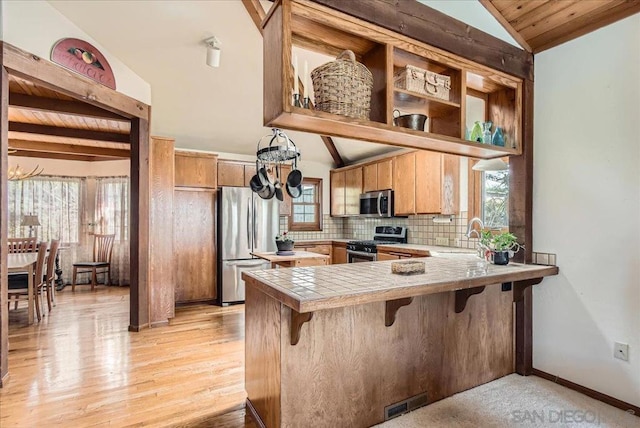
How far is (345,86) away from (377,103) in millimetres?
337

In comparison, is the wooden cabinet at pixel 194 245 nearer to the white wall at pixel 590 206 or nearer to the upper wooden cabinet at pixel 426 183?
the upper wooden cabinet at pixel 426 183

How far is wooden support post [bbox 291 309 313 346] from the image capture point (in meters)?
1.62

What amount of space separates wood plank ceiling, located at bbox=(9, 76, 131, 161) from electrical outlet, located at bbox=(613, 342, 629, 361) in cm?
482

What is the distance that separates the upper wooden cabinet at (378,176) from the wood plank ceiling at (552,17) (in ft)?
8.43

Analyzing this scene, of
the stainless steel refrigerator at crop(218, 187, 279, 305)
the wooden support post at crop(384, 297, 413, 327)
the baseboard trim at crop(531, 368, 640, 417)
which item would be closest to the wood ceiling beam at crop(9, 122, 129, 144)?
the stainless steel refrigerator at crop(218, 187, 279, 305)

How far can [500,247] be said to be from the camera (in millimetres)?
2484

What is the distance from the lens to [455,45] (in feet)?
7.16

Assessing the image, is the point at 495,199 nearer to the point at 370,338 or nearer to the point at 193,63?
the point at 370,338

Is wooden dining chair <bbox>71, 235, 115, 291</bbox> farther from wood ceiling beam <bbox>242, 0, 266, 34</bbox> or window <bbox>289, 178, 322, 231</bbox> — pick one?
wood ceiling beam <bbox>242, 0, 266, 34</bbox>

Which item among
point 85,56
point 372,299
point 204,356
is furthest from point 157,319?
point 372,299

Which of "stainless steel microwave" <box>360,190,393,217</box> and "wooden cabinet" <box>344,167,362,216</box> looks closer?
"stainless steel microwave" <box>360,190,393,217</box>

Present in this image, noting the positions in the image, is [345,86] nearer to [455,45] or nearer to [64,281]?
[455,45]

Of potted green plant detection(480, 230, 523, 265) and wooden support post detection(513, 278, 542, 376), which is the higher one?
potted green plant detection(480, 230, 523, 265)

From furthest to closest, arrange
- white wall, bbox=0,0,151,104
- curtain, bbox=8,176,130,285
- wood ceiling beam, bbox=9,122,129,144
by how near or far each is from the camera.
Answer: curtain, bbox=8,176,130,285, wood ceiling beam, bbox=9,122,129,144, white wall, bbox=0,0,151,104
